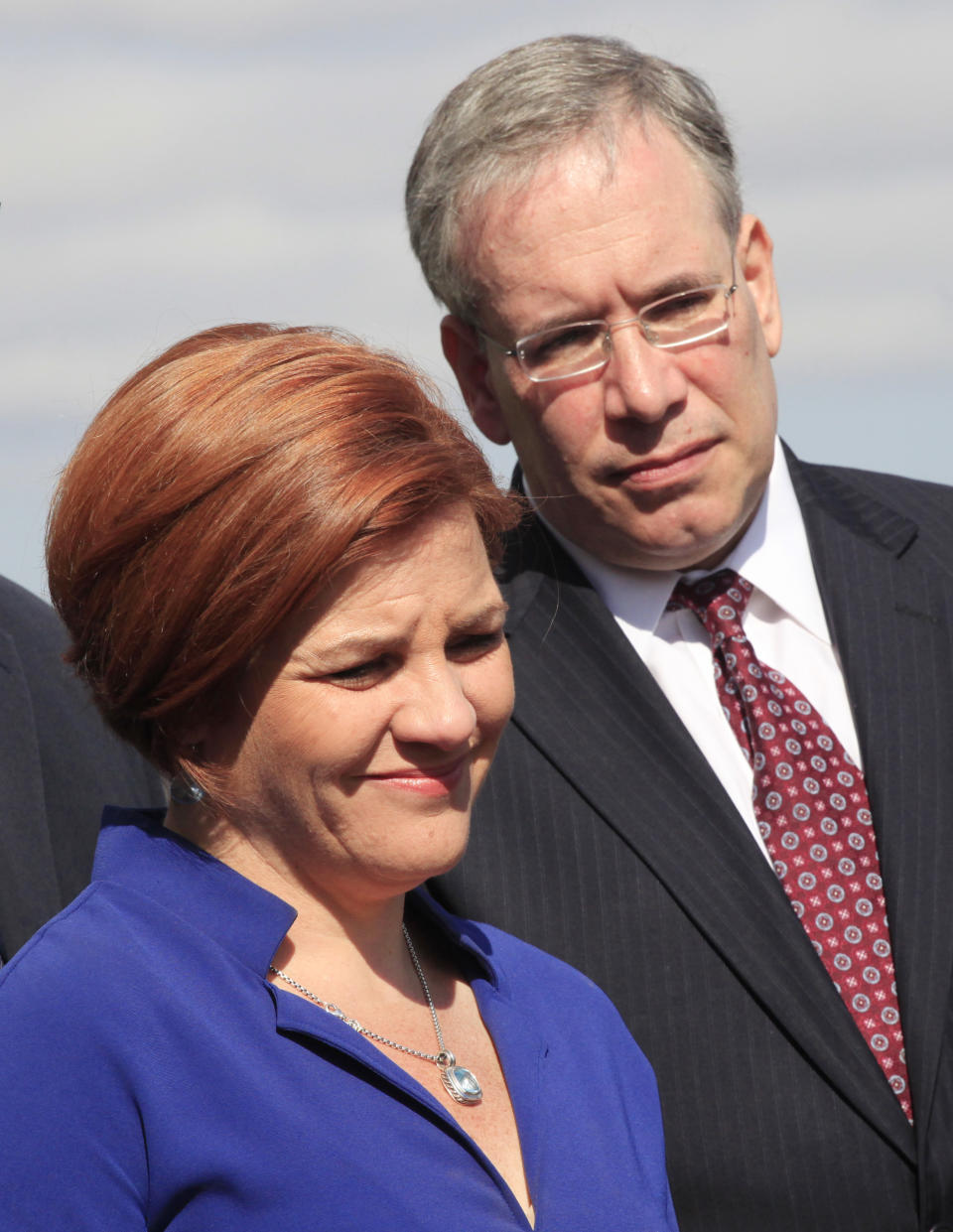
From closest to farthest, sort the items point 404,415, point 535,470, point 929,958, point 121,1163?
1. point 121,1163
2. point 404,415
3. point 929,958
4. point 535,470

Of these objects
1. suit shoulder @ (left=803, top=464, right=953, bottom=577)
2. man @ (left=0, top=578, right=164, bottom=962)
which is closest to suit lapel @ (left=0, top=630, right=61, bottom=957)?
man @ (left=0, top=578, right=164, bottom=962)

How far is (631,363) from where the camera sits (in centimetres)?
294

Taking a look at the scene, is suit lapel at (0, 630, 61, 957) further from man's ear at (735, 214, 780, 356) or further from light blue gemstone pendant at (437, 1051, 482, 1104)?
man's ear at (735, 214, 780, 356)

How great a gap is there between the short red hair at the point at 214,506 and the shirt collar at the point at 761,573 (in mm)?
1142

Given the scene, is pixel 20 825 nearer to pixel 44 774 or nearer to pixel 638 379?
pixel 44 774

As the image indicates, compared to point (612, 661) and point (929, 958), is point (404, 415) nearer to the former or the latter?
point (612, 661)

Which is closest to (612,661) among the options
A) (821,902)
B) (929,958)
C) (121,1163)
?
(821,902)

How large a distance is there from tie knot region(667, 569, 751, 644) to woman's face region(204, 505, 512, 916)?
1110 millimetres

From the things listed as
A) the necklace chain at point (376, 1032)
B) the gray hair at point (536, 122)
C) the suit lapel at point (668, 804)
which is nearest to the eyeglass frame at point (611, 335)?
the gray hair at point (536, 122)

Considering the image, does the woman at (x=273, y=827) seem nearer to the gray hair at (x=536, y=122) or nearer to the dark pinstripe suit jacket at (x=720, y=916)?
the dark pinstripe suit jacket at (x=720, y=916)

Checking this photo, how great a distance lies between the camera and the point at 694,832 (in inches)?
109

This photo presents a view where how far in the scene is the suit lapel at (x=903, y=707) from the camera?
270 cm

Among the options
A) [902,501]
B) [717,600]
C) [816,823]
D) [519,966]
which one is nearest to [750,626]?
[717,600]

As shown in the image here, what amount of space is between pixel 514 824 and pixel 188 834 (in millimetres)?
875
